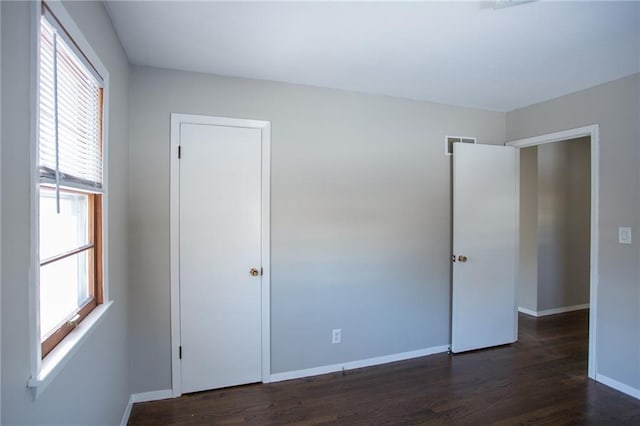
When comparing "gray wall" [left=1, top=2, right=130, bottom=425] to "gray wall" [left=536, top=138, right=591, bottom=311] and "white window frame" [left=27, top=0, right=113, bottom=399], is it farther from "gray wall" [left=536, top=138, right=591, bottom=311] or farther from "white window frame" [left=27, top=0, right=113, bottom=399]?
"gray wall" [left=536, top=138, right=591, bottom=311]

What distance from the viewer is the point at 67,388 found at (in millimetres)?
1162

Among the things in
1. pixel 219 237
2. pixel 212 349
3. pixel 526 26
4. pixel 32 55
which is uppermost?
pixel 526 26

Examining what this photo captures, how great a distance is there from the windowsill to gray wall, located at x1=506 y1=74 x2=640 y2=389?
3.53 metres

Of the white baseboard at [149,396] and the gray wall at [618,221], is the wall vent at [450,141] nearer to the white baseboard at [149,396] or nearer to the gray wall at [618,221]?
the gray wall at [618,221]

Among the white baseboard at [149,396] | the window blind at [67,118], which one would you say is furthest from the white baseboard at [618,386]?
the window blind at [67,118]

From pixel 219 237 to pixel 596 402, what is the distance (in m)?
3.06

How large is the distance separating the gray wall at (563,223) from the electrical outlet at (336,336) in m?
3.06

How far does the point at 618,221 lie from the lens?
8.01 ft

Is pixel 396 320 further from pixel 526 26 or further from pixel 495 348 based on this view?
pixel 526 26

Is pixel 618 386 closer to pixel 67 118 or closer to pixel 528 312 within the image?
pixel 528 312

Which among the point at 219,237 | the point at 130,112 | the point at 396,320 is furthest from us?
the point at 396,320

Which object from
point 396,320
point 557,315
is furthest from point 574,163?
point 396,320

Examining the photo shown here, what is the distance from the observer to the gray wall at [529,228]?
4.06 meters

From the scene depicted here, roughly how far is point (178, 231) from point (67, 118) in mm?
1194
